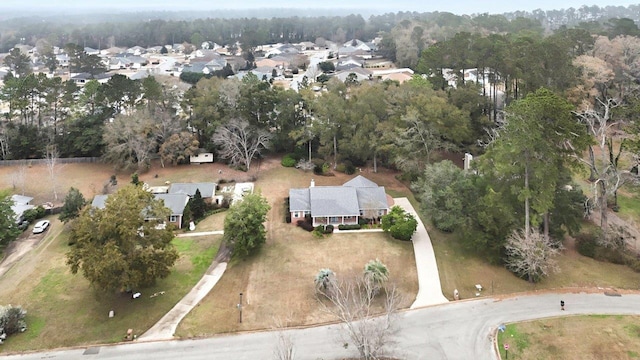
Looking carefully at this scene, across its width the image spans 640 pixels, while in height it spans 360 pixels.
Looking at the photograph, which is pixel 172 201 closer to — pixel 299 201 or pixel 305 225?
pixel 299 201

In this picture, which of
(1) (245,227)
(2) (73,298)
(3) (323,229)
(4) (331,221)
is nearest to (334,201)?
(4) (331,221)

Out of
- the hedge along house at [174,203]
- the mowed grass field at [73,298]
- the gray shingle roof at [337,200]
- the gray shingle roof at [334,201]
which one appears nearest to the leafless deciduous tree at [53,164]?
the mowed grass field at [73,298]

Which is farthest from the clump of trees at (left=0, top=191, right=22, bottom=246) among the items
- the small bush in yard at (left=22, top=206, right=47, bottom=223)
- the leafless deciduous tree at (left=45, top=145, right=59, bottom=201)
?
the leafless deciduous tree at (left=45, top=145, right=59, bottom=201)

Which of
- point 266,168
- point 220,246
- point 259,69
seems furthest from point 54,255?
point 259,69

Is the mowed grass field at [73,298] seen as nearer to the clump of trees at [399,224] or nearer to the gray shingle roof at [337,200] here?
the gray shingle roof at [337,200]

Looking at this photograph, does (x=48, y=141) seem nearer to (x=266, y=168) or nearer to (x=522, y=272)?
(x=266, y=168)

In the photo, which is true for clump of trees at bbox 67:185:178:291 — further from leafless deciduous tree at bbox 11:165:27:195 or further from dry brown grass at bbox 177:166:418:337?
leafless deciduous tree at bbox 11:165:27:195
